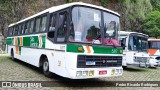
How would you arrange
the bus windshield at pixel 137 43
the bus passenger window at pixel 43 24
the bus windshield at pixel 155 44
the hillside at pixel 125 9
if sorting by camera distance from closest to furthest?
the bus passenger window at pixel 43 24 < the bus windshield at pixel 137 43 < the bus windshield at pixel 155 44 < the hillside at pixel 125 9

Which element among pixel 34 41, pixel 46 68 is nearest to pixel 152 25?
pixel 34 41

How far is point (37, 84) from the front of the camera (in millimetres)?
8758

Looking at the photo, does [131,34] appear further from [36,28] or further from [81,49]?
[81,49]

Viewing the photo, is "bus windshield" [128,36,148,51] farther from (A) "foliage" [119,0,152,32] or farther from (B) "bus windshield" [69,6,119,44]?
(A) "foliage" [119,0,152,32]

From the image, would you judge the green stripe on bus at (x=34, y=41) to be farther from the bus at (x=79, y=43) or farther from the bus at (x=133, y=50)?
the bus at (x=133, y=50)

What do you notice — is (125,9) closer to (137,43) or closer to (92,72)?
(137,43)

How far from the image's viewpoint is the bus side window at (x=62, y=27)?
8.36 m

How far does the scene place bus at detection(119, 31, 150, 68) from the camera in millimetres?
15047

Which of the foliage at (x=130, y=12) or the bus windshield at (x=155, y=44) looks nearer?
the bus windshield at (x=155, y=44)

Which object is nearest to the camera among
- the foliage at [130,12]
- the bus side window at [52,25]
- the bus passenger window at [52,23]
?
the bus side window at [52,25]

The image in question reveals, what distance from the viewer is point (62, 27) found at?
336 inches

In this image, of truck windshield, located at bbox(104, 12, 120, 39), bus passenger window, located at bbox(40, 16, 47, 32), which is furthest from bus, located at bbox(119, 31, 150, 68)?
bus passenger window, located at bbox(40, 16, 47, 32)

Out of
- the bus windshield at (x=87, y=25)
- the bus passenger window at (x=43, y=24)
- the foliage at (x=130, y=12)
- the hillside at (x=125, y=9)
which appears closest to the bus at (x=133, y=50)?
the bus passenger window at (x=43, y=24)

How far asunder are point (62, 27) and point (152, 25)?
27.4 meters
